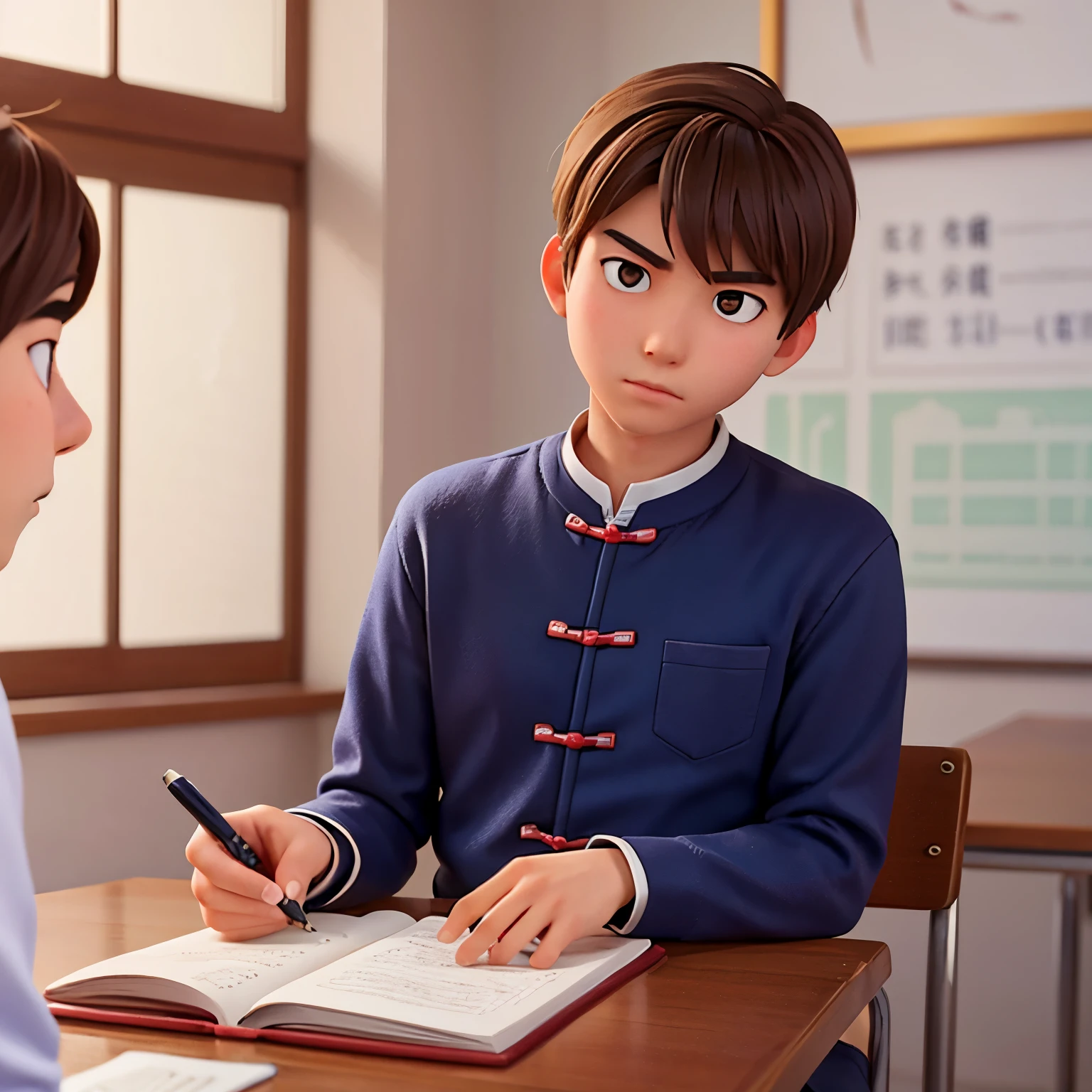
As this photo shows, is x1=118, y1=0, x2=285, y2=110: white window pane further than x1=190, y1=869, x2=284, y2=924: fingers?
Yes

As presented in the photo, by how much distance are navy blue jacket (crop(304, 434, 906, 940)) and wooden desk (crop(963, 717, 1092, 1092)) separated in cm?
55

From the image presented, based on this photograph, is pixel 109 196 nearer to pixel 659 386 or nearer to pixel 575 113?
pixel 575 113

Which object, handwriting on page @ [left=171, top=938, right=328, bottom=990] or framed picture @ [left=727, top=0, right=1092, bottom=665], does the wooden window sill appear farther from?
handwriting on page @ [left=171, top=938, right=328, bottom=990]

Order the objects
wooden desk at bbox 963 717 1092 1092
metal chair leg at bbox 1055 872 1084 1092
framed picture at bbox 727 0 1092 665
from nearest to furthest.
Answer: wooden desk at bbox 963 717 1092 1092 < metal chair leg at bbox 1055 872 1084 1092 < framed picture at bbox 727 0 1092 665

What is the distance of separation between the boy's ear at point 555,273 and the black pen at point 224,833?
48 cm

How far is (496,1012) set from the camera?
0.77 m

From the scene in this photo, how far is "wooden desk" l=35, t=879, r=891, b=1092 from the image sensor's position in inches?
28.2

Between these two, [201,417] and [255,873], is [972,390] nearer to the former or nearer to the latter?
[201,417]

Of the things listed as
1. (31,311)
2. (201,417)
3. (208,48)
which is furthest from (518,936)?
(208,48)

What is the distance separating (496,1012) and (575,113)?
2.37 m

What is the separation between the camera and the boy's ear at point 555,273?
1.14m

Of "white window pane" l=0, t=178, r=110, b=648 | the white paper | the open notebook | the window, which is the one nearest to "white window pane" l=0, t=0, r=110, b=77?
the window

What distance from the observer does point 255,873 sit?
937mm

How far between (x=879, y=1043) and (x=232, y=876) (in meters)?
0.55
